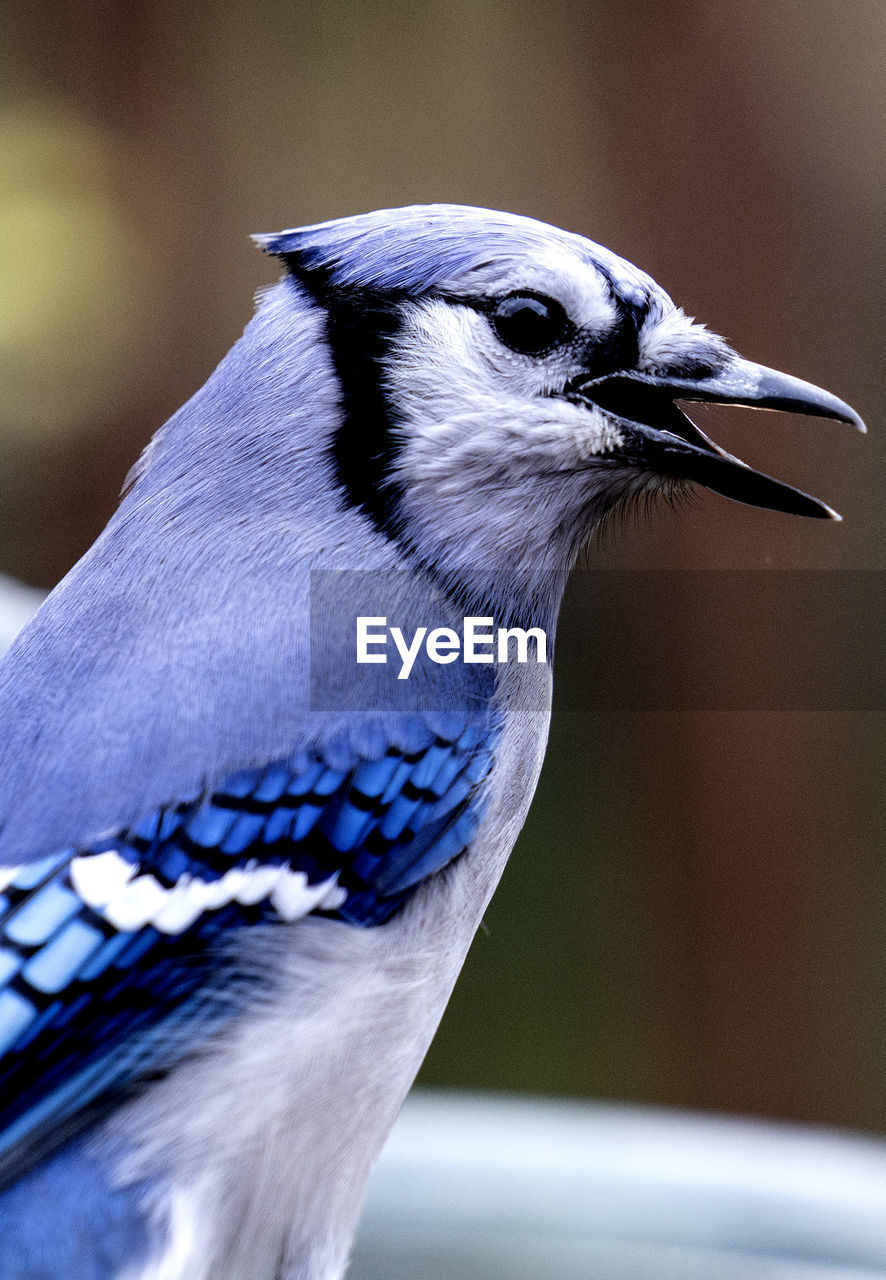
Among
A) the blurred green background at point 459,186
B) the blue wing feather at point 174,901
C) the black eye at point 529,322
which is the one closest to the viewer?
the blue wing feather at point 174,901

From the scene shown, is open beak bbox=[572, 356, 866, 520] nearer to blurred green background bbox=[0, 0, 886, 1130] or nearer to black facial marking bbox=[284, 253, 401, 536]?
black facial marking bbox=[284, 253, 401, 536]

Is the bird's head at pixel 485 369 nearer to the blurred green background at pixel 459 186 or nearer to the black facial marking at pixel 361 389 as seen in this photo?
the black facial marking at pixel 361 389

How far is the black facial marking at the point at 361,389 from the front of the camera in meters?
0.67

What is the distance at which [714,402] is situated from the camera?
0.73 metres

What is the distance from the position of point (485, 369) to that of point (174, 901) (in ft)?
0.94

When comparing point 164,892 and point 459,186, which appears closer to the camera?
point 164,892

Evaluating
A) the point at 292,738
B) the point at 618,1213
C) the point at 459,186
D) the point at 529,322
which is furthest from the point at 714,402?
the point at 459,186

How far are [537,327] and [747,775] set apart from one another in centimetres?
111

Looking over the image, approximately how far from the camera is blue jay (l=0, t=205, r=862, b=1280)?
0.59 metres

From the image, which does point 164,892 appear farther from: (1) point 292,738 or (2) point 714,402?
(2) point 714,402

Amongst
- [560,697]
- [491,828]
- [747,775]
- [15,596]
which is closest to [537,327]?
[491,828]

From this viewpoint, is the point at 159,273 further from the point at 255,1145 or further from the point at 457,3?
the point at 255,1145

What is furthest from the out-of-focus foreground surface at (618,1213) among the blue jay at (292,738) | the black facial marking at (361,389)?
the black facial marking at (361,389)

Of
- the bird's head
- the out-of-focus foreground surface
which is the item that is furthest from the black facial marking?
the out-of-focus foreground surface
